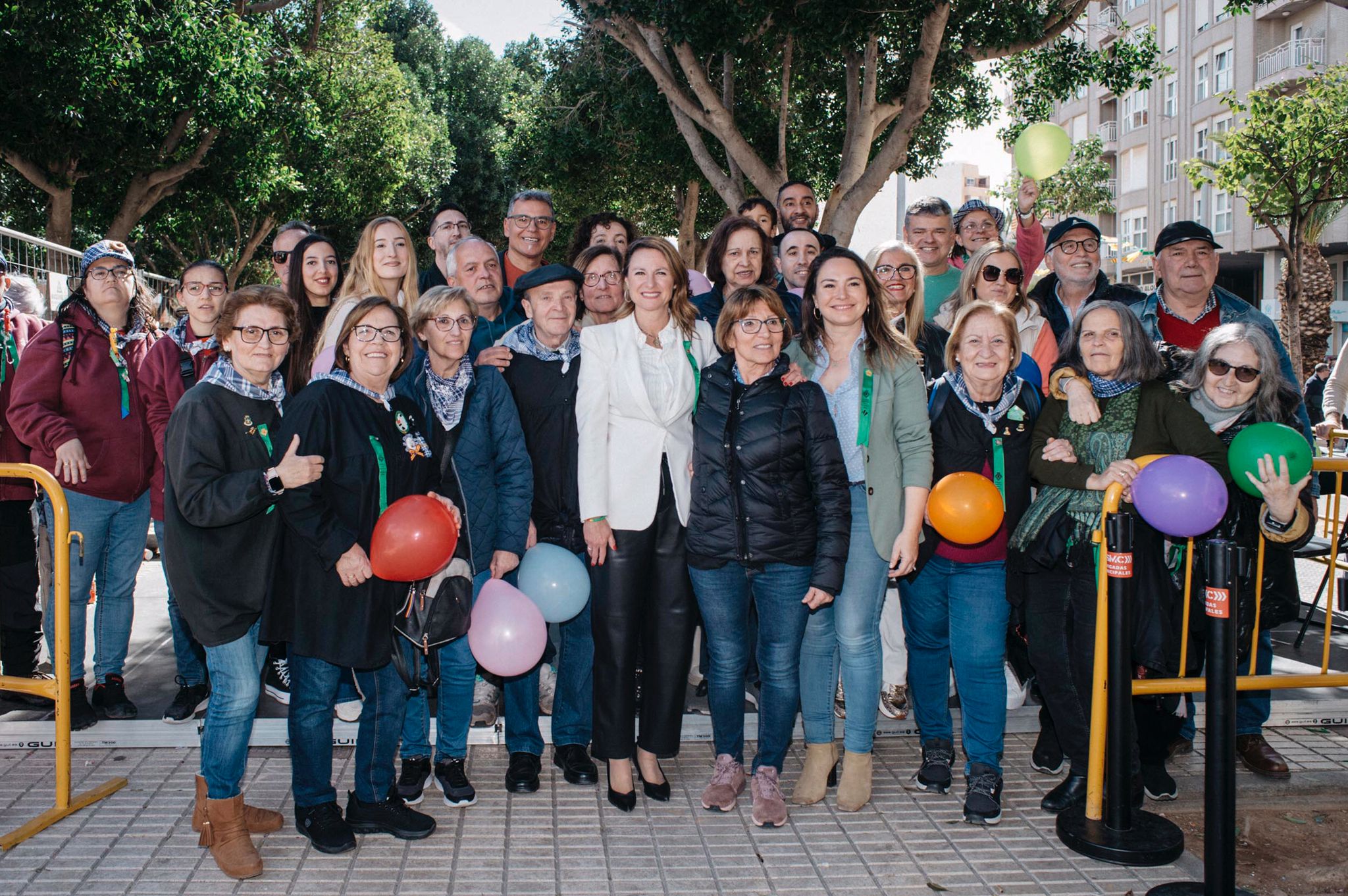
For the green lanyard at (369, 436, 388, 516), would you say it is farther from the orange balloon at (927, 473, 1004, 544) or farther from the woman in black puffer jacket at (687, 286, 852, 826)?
the orange balloon at (927, 473, 1004, 544)

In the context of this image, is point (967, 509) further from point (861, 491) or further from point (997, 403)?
point (997, 403)

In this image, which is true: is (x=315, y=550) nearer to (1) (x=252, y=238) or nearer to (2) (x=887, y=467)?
(2) (x=887, y=467)

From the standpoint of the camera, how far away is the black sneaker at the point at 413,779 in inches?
166

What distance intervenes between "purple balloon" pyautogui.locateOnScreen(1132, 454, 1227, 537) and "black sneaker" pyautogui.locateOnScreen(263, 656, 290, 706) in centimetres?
434

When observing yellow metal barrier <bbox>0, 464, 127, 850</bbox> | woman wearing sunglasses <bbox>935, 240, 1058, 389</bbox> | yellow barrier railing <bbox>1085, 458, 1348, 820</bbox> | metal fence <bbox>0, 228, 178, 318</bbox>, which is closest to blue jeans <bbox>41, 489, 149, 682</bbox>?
yellow metal barrier <bbox>0, 464, 127, 850</bbox>

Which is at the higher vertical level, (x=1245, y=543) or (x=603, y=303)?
(x=603, y=303)

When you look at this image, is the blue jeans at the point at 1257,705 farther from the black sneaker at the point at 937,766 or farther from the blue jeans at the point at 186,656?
the blue jeans at the point at 186,656

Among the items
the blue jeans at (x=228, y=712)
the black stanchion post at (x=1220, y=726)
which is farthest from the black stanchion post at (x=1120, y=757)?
the blue jeans at (x=228, y=712)

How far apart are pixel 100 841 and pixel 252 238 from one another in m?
23.5

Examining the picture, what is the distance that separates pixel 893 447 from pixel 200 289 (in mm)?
3584

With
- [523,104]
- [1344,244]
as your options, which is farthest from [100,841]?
[1344,244]

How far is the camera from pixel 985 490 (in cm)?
395

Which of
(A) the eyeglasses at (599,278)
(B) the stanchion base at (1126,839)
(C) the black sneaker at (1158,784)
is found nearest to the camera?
(B) the stanchion base at (1126,839)

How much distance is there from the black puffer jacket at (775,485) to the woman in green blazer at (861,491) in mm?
159
